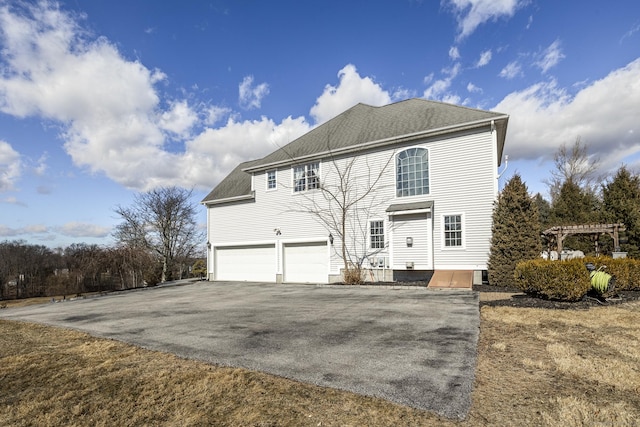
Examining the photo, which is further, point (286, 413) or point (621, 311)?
point (621, 311)

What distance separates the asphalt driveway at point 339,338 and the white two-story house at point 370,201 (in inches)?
159

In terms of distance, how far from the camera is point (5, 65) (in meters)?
9.49

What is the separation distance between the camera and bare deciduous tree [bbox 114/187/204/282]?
26469mm

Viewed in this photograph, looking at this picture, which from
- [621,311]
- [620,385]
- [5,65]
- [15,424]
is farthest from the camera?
[5,65]

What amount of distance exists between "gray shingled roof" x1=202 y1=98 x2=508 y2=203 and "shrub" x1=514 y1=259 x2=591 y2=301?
6.01 metres

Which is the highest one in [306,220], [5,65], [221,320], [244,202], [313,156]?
[5,65]

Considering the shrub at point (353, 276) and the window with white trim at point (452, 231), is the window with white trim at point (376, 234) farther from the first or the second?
the window with white trim at point (452, 231)

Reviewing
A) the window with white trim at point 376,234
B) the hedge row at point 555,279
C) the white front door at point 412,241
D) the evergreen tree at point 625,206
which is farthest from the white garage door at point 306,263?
the evergreen tree at point 625,206

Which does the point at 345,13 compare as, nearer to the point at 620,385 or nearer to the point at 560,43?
the point at 560,43

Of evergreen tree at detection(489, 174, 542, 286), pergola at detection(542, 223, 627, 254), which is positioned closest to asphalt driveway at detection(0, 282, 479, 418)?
evergreen tree at detection(489, 174, 542, 286)

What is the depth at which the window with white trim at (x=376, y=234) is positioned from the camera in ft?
45.2

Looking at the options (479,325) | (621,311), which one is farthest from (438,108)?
(479,325)

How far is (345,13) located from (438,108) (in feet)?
18.1

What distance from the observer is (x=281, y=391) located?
307 cm
